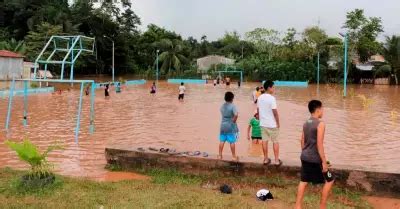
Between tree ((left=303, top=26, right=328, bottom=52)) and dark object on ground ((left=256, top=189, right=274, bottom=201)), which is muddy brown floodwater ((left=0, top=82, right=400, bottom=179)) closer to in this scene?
dark object on ground ((left=256, top=189, right=274, bottom=201))

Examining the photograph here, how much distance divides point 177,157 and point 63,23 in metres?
53.6

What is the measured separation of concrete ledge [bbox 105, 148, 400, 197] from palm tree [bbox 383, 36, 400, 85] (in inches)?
1964

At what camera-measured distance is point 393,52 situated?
54.7 metres

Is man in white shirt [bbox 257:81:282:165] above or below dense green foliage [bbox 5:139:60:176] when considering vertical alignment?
above

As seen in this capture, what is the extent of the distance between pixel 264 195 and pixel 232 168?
4.62ft

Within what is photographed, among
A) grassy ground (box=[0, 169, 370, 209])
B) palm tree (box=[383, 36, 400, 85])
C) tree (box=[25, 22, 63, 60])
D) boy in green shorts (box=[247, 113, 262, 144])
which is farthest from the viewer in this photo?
palm tree (box=[383, 36, 400, 85])

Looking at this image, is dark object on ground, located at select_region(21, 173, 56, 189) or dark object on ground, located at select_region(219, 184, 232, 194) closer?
dark object on ground, located at select_region(21, 173, 56, 189)

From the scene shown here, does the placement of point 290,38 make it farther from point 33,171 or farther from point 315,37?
point 33,171

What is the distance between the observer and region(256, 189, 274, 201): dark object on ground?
722 centimetres

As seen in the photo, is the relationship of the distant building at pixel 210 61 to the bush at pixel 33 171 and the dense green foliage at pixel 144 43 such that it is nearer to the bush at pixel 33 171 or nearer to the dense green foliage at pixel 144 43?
the dense green foliage at pixel 144 43

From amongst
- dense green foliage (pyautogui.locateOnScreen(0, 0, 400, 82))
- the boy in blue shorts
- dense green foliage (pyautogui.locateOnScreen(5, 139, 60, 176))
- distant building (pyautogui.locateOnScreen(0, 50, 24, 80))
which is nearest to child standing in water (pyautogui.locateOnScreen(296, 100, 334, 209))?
the boy in blue shorts

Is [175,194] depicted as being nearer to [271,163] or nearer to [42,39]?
[271,163]

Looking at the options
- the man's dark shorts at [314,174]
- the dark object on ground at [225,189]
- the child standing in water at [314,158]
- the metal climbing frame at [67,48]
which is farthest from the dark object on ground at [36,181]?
the metal climbing frame at [67,48]

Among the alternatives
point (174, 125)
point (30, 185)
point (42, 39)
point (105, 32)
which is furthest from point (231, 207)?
point (105, 32)
